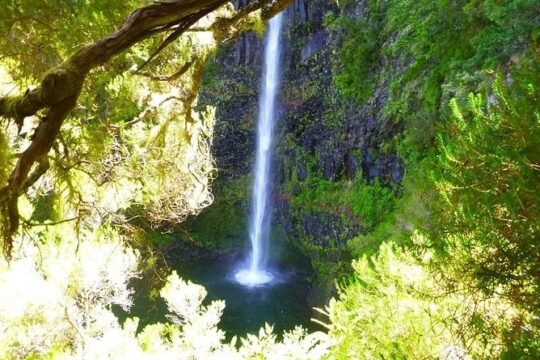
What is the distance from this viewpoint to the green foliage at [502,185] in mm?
2410

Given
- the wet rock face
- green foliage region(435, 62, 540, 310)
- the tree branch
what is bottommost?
green foliage region(435, 62, 540, 310)

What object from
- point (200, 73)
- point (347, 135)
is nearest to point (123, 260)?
point (200, 73)

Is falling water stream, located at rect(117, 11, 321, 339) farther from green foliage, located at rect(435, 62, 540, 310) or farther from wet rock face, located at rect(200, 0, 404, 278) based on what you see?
green foliage, located at rect(435, 62, 540, 310)

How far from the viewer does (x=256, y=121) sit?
1931 cm

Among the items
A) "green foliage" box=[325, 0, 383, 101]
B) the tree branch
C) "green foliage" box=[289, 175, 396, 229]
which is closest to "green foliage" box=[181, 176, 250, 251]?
"green foliage" box=[289, 175, 396, 229]

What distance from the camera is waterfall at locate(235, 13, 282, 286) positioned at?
59.8 ft

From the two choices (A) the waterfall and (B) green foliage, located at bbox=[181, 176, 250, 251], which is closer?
(A) the waterfall

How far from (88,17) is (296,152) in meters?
14.5

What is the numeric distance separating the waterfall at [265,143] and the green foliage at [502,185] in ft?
49.9

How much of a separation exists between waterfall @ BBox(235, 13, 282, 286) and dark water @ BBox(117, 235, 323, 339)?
0.87 metres

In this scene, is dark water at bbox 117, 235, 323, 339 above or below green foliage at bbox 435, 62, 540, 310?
below

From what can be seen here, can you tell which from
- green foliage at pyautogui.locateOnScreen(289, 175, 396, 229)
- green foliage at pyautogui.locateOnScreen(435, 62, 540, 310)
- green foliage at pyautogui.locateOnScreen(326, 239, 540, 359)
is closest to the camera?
green foliage at pyautogui.locateOnScreen(435, 62, 540, 310)

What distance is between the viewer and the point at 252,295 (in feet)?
47.7

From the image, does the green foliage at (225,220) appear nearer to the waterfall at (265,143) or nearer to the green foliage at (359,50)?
the waterfall at (265,143)
